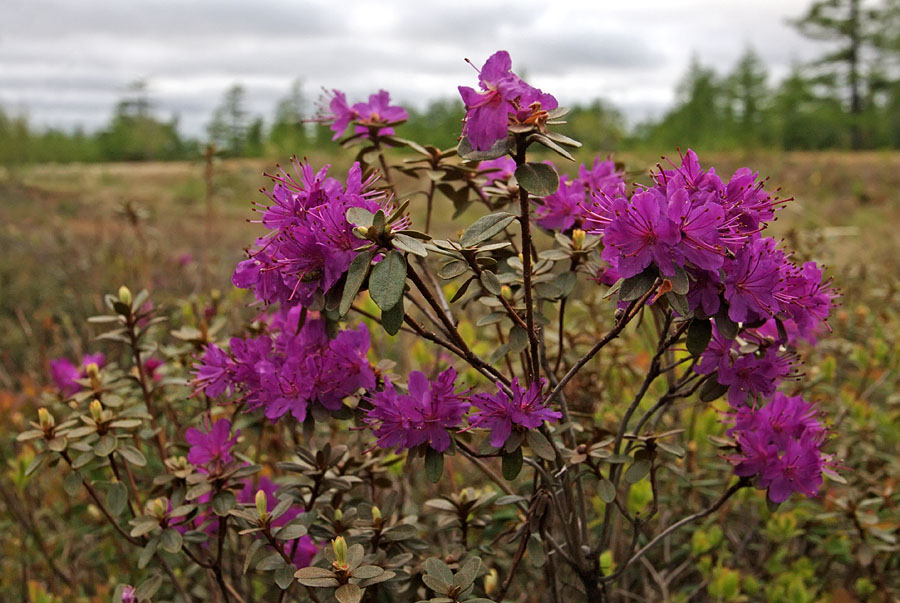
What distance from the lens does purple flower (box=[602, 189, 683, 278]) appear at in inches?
39.5

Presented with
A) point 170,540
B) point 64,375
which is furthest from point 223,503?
point 64,375

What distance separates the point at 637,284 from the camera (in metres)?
1.02

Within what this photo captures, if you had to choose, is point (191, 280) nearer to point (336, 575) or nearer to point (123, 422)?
point (123, 422)

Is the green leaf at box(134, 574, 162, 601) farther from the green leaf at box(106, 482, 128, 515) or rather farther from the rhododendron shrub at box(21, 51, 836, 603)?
the green leaf at box(106, 482, 128, 515)

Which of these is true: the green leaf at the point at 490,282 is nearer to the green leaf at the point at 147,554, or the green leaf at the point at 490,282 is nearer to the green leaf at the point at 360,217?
the green leaf at the point at 360,217

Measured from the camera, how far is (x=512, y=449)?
1.22m

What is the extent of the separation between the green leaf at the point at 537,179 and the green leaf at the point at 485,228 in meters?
0.07

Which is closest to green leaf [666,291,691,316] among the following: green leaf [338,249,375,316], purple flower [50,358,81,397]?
green leaf [338,249,375,316]

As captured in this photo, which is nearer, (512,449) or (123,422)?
(512,449)

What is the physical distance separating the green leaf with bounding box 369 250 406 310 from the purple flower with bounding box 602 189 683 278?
305 millimetres

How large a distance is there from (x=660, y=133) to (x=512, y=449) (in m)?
22.5

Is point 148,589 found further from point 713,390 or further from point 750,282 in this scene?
point 750,282

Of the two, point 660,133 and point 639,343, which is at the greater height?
point 660,133

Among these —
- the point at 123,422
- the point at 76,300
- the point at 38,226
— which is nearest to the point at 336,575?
the point at 123,422
